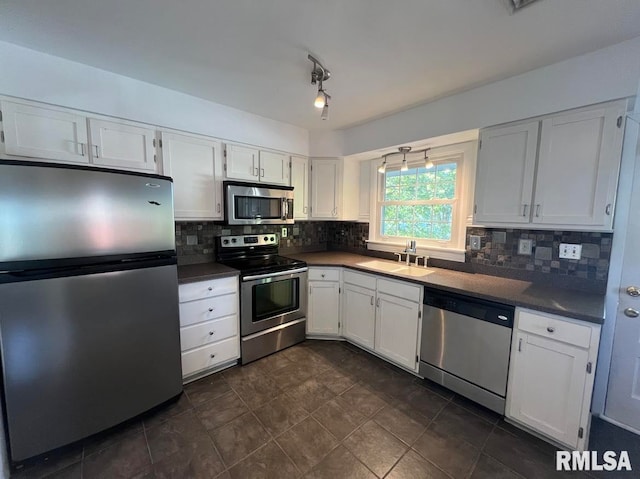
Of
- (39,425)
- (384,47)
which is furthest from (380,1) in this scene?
(39,425)

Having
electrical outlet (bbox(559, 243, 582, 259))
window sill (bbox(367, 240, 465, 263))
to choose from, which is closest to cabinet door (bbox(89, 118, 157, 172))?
window sill (bbox(367, 240, 465, 263))

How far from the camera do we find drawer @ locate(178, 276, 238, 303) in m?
2.09

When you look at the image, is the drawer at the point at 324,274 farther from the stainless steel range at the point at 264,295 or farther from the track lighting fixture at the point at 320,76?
the track lighting fixture at the point at 320,76

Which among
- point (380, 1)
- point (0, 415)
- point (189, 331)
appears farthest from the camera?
point (189, 331)

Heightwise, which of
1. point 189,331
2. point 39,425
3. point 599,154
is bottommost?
point 39,425

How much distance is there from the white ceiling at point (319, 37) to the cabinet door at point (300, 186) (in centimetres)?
103

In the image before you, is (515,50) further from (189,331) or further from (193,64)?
(189,331)

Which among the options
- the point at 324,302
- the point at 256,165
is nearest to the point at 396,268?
the point at 324,302

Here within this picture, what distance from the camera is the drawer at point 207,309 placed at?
2.11 metres

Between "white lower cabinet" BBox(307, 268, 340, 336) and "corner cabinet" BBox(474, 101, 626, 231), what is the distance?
1.53 meters

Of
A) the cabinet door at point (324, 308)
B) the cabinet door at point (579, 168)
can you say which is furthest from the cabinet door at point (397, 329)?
the cabinet door at point (579, 168)

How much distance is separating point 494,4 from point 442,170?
1.57 m

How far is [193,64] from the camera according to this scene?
1770mm

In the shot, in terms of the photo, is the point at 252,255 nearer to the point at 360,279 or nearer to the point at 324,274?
the point at 324,274
